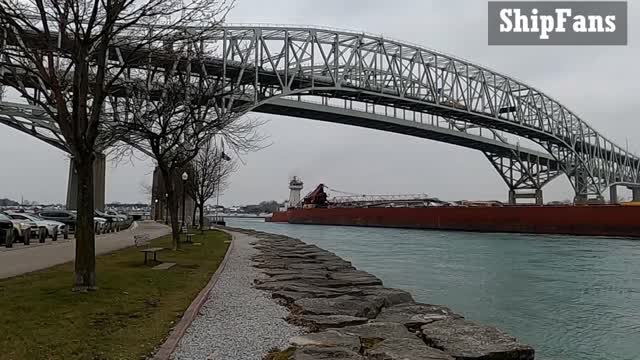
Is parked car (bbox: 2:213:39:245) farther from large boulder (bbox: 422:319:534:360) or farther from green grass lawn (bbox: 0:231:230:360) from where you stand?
large boulder (bbox: 422:319:534:360)

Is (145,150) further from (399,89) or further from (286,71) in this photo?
(399,89)

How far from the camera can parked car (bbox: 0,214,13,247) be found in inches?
923

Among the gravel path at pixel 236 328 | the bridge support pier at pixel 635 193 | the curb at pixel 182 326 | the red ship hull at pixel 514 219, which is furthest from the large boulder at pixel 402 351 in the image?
the bridge support pier at pixel 635 193

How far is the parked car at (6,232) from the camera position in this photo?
76.9 ft

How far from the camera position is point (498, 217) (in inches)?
2436

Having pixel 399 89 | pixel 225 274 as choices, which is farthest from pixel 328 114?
pixel 225 274

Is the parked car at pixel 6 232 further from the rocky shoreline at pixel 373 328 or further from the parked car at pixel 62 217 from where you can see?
the rocky shoreline at pixel 373 328

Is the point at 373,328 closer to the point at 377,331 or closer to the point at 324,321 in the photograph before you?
the point at 377,331

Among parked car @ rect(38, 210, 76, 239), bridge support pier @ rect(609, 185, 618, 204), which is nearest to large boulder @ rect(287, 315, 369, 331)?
parked car @ rect(38, 210, 76, 239)

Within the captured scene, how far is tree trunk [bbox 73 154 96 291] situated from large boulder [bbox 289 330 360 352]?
16.2ft

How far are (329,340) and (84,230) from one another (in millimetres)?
5607

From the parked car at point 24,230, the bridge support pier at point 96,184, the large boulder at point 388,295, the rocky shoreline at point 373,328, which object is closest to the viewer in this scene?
the rocky shoreline at point 373,328

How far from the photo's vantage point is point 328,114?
6400cm

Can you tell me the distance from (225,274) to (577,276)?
14075 mm
